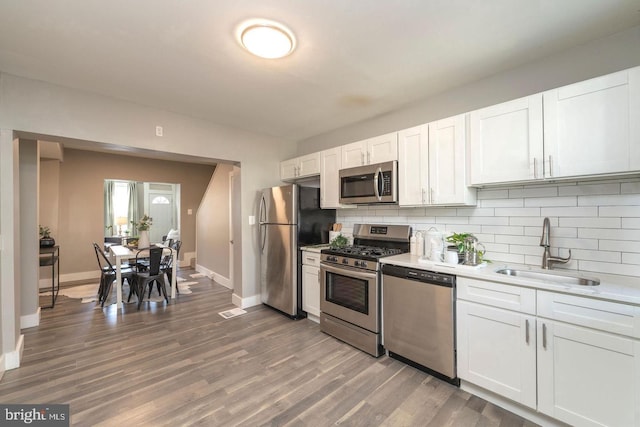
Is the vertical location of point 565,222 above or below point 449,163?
below

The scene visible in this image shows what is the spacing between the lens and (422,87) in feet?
8.71

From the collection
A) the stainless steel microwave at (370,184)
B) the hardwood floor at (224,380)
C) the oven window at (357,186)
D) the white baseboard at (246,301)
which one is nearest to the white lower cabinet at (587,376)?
the hardwood floor at (224,380)

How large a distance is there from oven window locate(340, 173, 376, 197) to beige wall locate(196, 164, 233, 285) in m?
2.64

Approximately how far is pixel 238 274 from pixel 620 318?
Answer: 3.87 meters

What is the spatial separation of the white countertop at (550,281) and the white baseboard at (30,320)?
4.19 meters

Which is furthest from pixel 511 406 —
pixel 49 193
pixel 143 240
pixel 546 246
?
pixel 49 193

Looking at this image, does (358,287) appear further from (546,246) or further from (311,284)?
(546,246)

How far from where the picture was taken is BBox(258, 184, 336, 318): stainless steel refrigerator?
11.6 ft

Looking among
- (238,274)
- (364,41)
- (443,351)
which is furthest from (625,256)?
(238,274)

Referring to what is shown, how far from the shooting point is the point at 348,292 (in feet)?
9.39

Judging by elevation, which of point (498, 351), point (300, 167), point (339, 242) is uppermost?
point (300, 167)

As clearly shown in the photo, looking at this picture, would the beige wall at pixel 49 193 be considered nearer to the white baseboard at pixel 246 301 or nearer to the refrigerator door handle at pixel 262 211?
the white baseboard at pixel 246 301

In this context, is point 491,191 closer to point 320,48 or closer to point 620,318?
point 620,318

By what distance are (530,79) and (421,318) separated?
2.21 m
